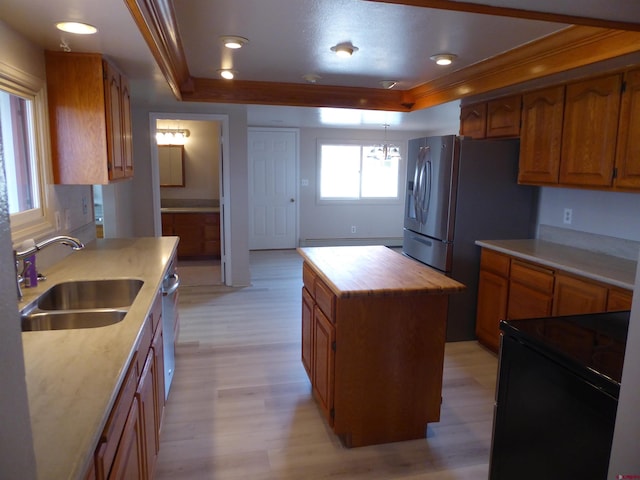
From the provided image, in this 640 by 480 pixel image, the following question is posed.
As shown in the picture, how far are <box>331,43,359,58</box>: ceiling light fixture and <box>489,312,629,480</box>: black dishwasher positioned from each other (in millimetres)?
1952

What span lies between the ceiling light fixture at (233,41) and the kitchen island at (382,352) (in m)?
1.51

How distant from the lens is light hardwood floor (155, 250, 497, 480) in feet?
7.11

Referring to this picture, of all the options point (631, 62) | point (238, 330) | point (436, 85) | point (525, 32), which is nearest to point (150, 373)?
point (238, 330)

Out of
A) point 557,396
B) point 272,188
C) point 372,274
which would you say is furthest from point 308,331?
point 272,188

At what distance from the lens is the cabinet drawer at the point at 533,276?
2899 mm

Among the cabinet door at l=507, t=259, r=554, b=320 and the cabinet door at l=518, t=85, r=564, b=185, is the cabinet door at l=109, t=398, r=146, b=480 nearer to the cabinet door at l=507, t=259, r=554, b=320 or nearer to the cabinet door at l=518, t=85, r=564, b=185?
the cabinet door at l=507, t=259, r=554, b=320

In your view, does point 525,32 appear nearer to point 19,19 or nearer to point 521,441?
point 521,441

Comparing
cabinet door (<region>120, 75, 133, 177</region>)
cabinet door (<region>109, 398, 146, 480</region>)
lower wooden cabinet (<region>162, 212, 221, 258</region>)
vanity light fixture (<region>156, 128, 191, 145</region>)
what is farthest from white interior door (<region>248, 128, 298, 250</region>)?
cabinet door (<region>109, 398, 146, 480</region>)

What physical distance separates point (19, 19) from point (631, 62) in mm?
3085

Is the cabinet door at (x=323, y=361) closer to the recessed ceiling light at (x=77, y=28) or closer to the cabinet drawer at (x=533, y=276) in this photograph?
the cabinet drawer at (x=533, y=276)

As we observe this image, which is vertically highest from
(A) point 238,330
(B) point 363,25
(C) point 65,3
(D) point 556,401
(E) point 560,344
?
(B) point 363,25

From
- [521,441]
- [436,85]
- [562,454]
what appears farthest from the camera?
[436,85]

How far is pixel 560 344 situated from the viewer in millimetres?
1429

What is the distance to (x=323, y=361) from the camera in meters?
2.45
